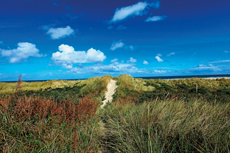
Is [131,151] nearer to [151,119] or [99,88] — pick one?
[151,119]

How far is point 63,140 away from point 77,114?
7.33ft

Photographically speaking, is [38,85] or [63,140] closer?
[63,140]

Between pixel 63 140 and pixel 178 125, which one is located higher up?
pixel 178 125

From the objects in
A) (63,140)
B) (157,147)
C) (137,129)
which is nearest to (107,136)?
(137,129)

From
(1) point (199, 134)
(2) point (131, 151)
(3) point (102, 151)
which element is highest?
(1) point (199, 134)

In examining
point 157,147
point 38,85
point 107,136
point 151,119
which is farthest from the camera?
point 38,85

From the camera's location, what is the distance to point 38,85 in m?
21.6

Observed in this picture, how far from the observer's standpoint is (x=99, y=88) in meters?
18.1

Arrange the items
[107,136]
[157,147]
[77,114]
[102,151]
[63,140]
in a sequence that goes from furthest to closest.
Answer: [77,114] → [107,136] → [102,151] → [63,140] → [157,147]

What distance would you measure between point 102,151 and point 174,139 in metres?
1.97

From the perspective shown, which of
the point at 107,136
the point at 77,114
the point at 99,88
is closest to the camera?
the point at 107,136

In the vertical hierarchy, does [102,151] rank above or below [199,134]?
below

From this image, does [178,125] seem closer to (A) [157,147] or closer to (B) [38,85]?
(A) [157,147]

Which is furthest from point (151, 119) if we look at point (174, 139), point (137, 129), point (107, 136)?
point (107, 136)
